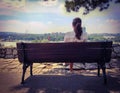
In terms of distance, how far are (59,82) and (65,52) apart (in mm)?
687

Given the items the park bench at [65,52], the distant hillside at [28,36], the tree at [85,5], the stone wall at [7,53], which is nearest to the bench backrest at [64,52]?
the park bench at [65,52]

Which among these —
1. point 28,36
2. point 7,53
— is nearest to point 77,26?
point 7,53

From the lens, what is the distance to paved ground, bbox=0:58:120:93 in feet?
17.9

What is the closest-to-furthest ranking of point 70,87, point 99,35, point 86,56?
point 70,87 → point 86,56 → point 99,35

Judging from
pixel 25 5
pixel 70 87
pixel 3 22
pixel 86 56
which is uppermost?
pixel 25 5

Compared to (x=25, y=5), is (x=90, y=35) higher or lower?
lower

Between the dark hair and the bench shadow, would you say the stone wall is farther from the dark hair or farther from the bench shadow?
the dark hair

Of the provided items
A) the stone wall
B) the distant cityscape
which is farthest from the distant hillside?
the stone wall

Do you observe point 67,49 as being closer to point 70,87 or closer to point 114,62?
point 70,87

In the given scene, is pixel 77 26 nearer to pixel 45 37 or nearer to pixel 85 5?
pixel 85 5

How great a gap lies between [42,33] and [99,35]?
8.17ft

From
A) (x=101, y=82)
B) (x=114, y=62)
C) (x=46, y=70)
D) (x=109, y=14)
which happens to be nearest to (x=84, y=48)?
(x=101, y=82)

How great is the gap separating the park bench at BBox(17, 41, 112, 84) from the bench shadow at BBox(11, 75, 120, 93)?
0.31 m

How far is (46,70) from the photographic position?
7793 mm
